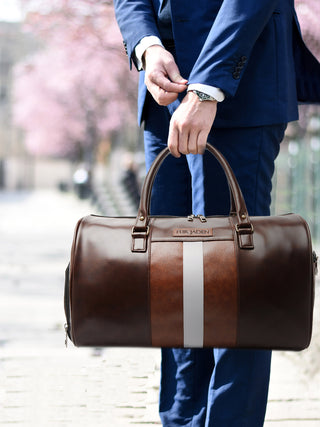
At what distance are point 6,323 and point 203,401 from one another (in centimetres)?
282

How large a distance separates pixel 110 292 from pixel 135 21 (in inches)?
29.9

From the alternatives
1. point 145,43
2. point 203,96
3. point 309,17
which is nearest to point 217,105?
point 203,96

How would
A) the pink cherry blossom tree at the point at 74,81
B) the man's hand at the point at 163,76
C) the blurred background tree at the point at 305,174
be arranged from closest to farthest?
the man's hand at the point at 163,76 < the blurred background tree at the point at 305,174 < the pink cherry blossom tree at the point at 74,81

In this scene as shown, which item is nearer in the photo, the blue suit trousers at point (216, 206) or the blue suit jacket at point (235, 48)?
the blue suit jacket at point (235, 48)

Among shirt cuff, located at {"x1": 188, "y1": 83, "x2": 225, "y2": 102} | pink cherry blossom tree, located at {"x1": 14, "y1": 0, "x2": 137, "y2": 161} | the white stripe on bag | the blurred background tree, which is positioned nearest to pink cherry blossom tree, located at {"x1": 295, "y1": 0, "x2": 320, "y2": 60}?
the blurred background tree

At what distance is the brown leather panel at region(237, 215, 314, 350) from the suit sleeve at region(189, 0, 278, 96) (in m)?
0.40

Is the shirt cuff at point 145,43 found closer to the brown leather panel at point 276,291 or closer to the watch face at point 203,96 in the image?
the watch face at point 203,96

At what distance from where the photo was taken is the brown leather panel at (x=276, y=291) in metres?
1.61

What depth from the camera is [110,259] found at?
5.40 ft

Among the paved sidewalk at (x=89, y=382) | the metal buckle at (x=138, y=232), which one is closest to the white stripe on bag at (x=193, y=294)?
the metal buckle at (x=138, y=232)

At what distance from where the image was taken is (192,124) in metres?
1.69

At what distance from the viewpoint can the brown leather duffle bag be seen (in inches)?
63.7

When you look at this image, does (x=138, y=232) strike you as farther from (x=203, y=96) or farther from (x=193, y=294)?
(x=203, y=96)

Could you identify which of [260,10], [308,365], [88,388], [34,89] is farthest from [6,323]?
[34,89]
